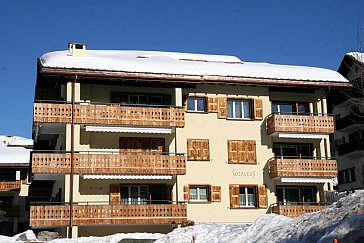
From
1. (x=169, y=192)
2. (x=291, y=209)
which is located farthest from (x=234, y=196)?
(x=169, y=192)

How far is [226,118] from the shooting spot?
32281mm

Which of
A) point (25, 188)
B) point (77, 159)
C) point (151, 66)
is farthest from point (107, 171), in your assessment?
point (25, 188)

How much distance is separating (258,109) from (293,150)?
11.2 ft

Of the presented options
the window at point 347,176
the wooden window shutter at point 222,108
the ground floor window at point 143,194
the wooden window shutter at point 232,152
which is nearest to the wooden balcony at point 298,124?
the wooden window shutter at point 232,152

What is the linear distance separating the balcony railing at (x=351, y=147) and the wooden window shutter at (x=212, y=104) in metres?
16.2

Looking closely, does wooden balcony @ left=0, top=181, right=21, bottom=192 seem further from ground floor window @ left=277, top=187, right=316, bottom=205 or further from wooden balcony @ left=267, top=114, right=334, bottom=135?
wooden balcony @ left=267, top=114, right=334, bottom=135

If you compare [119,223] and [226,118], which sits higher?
[226,118]

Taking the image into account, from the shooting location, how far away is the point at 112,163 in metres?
28.6

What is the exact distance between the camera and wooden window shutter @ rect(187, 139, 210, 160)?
1227 inches

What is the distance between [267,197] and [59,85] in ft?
44.4

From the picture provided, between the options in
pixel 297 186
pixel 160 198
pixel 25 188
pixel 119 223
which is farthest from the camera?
pixel 25 188

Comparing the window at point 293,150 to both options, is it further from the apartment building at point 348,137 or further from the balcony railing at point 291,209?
the apartment building at point 348,137

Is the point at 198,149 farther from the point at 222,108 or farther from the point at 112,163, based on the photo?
the point at 112,163

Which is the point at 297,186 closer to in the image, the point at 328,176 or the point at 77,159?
the point at 328,176
